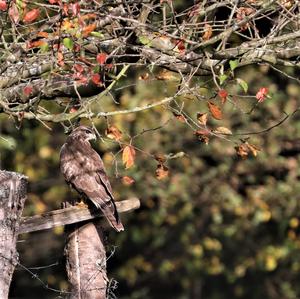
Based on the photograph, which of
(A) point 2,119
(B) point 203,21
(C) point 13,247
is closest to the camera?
(C) point 13,247

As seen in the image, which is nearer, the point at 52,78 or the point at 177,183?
the point at 52,78

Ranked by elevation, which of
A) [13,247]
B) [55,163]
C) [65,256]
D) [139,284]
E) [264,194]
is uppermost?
[13,247]

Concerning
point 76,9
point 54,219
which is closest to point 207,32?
point 76,9

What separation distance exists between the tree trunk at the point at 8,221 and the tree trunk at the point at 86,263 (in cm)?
77

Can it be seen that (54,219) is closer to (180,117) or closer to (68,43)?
(180,117)

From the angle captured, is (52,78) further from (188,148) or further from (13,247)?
(188,148)

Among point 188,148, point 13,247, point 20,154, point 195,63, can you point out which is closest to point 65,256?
point 13,247

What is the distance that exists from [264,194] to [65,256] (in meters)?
7.59

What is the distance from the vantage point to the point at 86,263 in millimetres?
7117

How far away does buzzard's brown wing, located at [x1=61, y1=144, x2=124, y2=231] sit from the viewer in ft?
27.2

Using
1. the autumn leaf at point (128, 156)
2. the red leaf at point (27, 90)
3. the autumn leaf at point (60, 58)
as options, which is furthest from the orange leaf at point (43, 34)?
the autumn leaf at point (128, 156)

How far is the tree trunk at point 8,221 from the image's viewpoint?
633 centimetres

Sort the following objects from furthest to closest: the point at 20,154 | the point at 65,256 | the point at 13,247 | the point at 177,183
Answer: the point at 177,183 < the point at 20,154 < the point at 65,256 < the point at 13,247

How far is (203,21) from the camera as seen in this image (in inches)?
311
